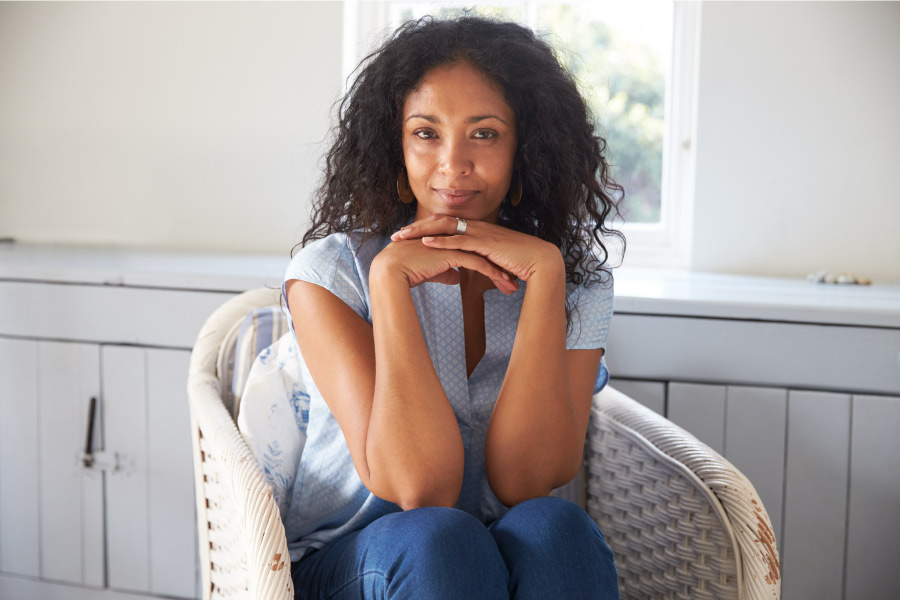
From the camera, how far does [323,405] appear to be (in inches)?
41.8

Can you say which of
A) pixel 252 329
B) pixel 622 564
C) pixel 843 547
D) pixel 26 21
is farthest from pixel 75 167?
pixel 843 547

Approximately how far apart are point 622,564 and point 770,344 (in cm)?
44

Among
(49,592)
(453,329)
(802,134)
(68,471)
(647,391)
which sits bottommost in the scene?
(49,592)

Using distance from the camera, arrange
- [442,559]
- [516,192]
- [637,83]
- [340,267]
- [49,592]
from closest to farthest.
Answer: [442,559], [340,267], [516,192], [49,592], [637,83]

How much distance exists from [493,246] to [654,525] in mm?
491

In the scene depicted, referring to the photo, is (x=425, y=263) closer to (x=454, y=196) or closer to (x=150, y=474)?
(x=454, y=196)

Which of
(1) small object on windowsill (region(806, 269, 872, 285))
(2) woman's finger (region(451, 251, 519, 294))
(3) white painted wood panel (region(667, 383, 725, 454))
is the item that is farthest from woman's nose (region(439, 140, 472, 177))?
(1) small object on windowsill (region(806, 269, 872, 285))

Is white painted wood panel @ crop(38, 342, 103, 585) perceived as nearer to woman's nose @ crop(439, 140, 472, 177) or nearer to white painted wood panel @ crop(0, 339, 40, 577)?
white painted wood panel @ crop(0, 339, 40, 577)

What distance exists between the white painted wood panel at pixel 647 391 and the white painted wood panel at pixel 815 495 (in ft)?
0.69

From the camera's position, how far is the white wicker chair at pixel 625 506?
34.9 inches

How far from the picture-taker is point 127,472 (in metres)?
1.55

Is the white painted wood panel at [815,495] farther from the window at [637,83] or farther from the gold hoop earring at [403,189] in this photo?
the gold hoop earring at [403,189]

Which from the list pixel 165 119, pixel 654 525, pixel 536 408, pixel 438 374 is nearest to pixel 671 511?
pixel 654 525

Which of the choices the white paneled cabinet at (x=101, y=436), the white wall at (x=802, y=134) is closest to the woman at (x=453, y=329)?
the white paneled cabinet at (x=101, y=436)
